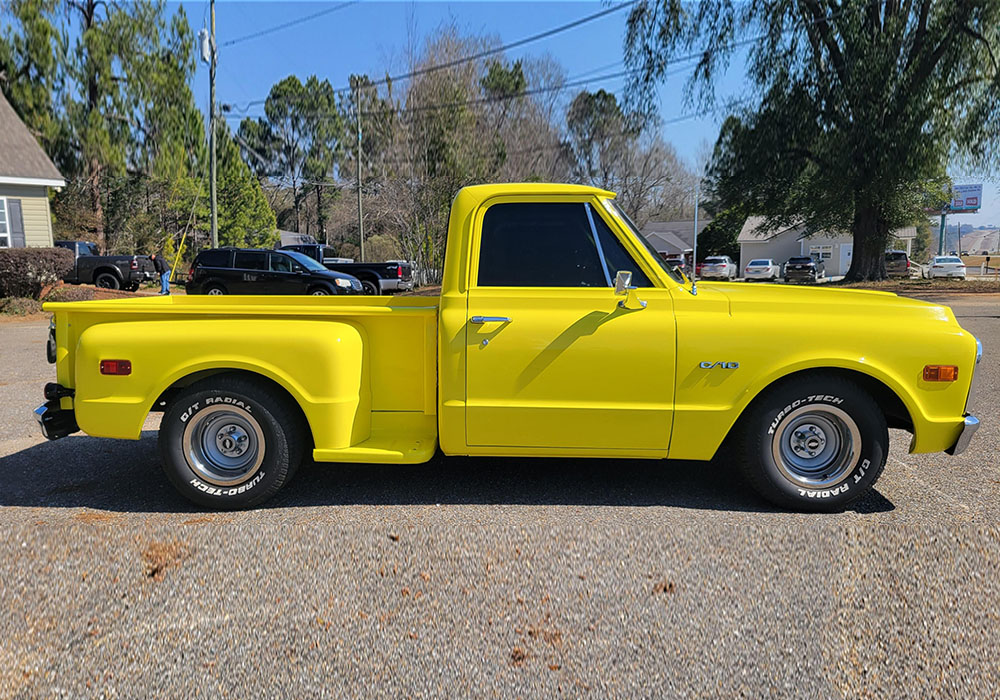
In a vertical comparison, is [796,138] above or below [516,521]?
above

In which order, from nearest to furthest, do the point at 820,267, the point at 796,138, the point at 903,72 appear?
the point at 903,72 < the point at 796,138 < the point at 820,267

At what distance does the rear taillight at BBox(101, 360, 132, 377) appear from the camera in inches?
175

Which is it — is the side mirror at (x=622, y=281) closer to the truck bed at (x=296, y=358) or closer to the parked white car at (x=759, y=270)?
the truck bed at (x=296, y=358)

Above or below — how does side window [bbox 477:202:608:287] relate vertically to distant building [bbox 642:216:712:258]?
below

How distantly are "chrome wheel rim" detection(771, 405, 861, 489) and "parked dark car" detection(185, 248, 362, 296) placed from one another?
56.7ft

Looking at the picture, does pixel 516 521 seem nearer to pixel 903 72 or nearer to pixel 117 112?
pixel 903 72

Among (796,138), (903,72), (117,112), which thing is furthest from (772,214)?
(117,112)

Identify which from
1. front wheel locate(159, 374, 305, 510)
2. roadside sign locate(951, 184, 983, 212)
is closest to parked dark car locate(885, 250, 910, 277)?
front wheel locate(159, 374, 305, 510)

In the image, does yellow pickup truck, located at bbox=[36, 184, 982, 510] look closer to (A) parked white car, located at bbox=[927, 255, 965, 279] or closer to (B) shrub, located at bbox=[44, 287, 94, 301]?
(B) shrub, located at bbox=[44, 287, 94, 301]

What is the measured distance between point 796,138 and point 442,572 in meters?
30.8

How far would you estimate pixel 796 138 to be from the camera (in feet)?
99.3

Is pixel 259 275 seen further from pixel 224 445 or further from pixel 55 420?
pixel 224 445

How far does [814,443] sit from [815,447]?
3 centimetres

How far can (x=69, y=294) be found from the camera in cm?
1981
